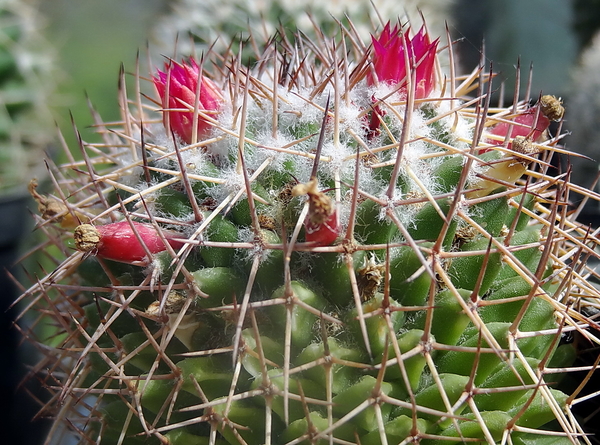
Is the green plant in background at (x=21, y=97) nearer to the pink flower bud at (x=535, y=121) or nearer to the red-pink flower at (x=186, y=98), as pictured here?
the red-pink flower at (x=186, y=98)

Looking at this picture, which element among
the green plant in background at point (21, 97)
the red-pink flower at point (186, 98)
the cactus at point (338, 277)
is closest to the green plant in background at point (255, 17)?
the green plant in background at point (21, 97)

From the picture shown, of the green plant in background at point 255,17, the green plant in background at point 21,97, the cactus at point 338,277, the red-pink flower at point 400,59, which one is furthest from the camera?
the green plant in background at point 21,97

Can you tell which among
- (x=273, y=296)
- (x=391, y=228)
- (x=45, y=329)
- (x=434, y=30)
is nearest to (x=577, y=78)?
(x=434, y=30)

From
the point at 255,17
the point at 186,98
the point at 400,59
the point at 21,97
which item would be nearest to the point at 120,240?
the point at 186,98

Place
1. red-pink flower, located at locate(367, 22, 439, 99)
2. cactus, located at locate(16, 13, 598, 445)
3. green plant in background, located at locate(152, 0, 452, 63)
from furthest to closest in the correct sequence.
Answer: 1. green plant in background, located at locate(152, 0, 452, 63)
2. red-pink flower, located at locate(367, 22, 439, 99)
3. cactus, located at locate(16, 13, 598, 445)

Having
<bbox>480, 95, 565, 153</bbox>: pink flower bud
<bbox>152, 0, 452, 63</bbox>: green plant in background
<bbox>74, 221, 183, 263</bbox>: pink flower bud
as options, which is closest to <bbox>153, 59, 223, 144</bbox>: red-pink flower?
<bbox>74, 221, 183, 263</bbox>: pink flower bud

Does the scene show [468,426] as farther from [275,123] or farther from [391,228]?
[275,123]

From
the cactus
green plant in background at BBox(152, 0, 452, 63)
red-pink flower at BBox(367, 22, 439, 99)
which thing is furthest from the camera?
green plant in background at BBox(152, 0, 452, 63)

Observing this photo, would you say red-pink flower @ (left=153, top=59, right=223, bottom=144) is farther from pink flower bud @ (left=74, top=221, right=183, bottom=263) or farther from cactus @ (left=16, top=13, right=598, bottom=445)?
pink flower bud @ (left=74, top=221, right=183, bottom=263)
